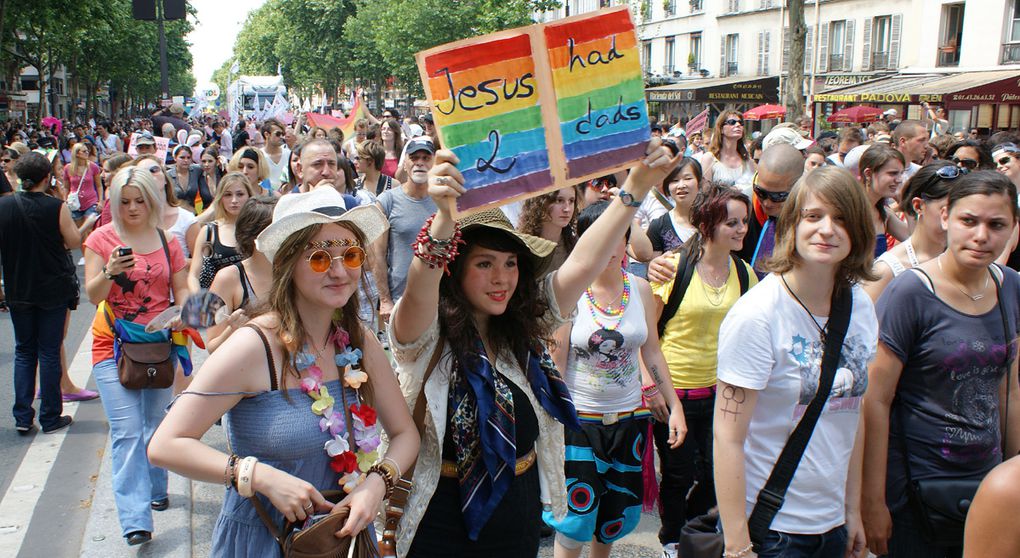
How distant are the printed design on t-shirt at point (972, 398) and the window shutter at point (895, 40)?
32.7m

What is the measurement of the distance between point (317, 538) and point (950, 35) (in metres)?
33.0

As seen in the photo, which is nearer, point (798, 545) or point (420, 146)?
point (798, 545)

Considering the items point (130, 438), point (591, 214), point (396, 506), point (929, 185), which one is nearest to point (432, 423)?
point (396, 506)

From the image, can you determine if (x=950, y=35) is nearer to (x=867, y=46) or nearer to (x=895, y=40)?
(x=895, y=40)

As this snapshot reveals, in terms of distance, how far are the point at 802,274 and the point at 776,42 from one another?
38112 mm

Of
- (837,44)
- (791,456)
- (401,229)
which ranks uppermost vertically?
(837,44)

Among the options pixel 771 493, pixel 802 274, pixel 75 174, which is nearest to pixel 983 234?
pixel 802 274

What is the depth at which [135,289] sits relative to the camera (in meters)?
4.69

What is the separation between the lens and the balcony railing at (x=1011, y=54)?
26.8 metres

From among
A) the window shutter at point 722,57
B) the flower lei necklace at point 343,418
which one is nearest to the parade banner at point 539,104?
the flower lei necklace at point 343,418

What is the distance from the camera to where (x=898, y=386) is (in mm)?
3127

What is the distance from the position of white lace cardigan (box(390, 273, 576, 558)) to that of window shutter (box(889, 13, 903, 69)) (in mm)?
33568

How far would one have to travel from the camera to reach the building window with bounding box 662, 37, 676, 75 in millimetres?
45562

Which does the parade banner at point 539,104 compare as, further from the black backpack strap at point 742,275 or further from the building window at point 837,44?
the building window at point 837,44
